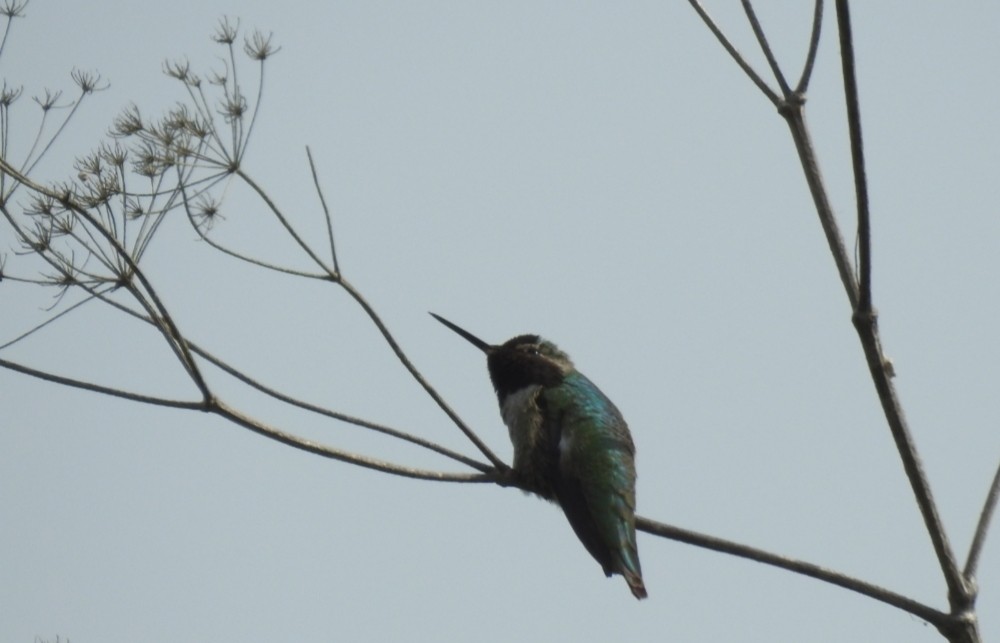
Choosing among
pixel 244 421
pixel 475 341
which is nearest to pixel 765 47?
pixel 244 421

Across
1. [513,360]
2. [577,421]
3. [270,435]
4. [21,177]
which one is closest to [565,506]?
[577,421]

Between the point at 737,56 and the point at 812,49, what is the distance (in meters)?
0.38

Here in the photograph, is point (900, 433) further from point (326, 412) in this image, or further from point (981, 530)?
point (326, 412)

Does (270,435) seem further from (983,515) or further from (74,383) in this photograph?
(983,515)

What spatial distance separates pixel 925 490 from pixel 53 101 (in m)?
5.12

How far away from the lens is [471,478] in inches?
201

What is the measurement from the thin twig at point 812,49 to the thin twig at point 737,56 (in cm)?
9

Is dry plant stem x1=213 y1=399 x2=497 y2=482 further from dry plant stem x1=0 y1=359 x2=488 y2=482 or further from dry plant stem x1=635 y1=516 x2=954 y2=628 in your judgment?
dry plant stem x1=635 y1=516 x2=954 y2=628

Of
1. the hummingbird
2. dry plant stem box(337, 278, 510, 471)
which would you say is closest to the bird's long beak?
the hummingbird

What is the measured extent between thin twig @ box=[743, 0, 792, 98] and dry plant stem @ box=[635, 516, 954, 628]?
1.71 metres

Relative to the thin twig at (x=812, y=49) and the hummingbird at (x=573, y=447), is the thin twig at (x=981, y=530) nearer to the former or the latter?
the thin twig at (x=812, y=49)

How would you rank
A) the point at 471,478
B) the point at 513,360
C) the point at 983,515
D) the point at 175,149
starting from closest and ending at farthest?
1. the point at 983,515
2. the point at 471,478
3. the point at 175,149
4. the point at 513,360

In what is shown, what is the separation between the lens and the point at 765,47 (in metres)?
4.34

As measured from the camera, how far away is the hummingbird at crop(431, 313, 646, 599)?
6520mm
